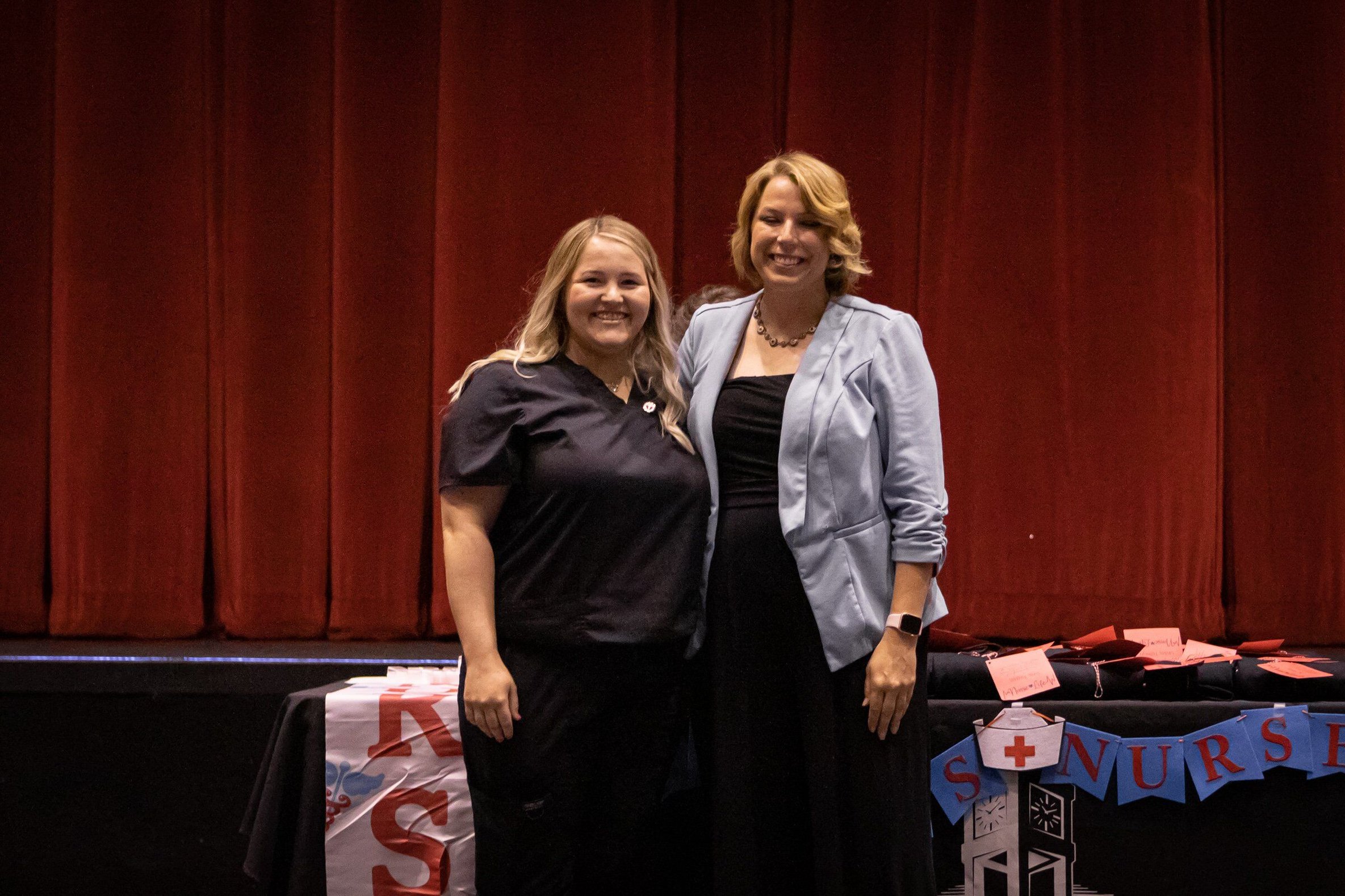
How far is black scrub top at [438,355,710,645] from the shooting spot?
157cm

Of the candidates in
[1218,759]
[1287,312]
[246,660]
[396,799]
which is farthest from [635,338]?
[1287,312]

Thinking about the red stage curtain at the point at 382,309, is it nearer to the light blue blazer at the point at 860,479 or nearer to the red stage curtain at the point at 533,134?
the red stage curtain at the point at 533,134

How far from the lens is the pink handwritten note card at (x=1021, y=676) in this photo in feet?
6.42

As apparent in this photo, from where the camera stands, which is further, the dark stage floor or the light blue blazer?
the dark stage floor

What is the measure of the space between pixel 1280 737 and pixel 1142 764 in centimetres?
26

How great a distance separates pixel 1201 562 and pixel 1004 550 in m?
0.59

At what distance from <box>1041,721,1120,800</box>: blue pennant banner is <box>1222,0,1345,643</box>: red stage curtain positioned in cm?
171

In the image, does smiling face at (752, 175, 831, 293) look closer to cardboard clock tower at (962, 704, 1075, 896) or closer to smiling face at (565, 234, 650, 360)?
smiling face at (565, 234, 650, 360)

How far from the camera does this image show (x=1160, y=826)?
Answer: 1.95 metres

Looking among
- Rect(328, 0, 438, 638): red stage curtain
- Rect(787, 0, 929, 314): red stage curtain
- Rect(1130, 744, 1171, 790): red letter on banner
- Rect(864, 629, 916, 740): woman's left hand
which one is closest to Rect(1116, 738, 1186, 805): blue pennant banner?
Rect(1130, 744, 1171, 790): red letter on banner

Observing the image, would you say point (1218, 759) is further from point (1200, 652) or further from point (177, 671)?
point (177, 671)

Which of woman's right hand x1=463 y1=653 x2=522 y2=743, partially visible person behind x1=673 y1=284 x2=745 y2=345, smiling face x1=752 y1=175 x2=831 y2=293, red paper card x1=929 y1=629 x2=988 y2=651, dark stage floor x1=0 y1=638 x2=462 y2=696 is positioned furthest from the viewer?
partially visible person behind x1=673 y1=284 x2=745 y2=345

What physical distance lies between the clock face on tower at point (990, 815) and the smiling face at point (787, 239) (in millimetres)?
983

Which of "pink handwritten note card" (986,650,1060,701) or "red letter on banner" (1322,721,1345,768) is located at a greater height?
"pink handwritten note card" (986,650,1060,701)
